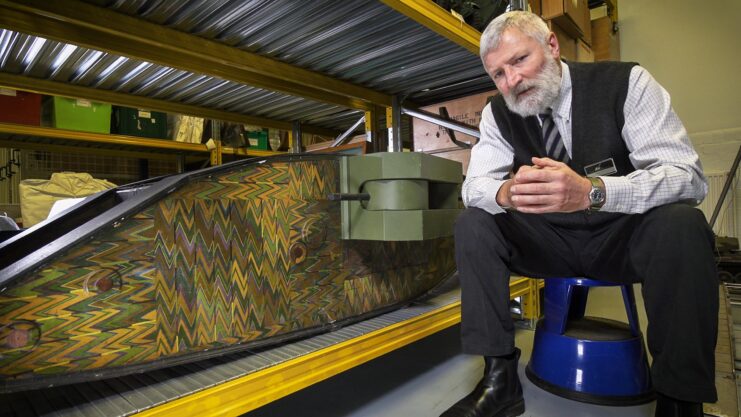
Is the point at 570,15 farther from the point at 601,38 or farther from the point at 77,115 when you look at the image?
the point at 77,115

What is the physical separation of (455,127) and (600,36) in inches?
72.8

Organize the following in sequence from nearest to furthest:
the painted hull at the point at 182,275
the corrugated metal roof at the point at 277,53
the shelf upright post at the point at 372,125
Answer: the painted hull at the point at 182,275
the corrugated metal roof at the point at 277,53
the shelf upright post at the point at 372,125

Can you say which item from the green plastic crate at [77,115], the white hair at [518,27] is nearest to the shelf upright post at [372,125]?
the white hair at [518,27]

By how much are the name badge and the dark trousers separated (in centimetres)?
11

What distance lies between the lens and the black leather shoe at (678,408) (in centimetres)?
71

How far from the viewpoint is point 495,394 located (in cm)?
89

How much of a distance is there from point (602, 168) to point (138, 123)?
2.72m

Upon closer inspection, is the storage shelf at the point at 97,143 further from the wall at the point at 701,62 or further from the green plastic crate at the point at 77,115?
the wall at the point at 701,62

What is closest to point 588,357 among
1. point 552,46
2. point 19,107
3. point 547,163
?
point 547,163

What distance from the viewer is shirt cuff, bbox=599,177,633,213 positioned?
2.64ft

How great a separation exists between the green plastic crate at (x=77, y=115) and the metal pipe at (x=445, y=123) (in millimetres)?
1816

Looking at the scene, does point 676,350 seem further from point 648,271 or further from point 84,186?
point 84,186

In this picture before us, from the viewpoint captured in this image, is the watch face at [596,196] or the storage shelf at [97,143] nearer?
the watch face at [596,196]

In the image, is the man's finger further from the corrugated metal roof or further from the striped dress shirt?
the corrugated metal roof
